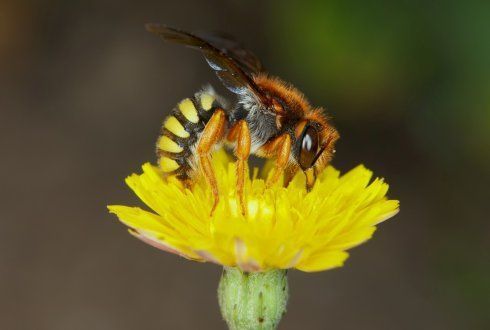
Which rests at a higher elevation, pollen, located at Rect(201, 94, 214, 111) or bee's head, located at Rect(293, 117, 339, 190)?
pollen, located at Rect(201, 94, 214, 111)

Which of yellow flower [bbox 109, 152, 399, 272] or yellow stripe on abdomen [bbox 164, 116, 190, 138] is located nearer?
yellow flower [bbox 109, 152, 399, 272]

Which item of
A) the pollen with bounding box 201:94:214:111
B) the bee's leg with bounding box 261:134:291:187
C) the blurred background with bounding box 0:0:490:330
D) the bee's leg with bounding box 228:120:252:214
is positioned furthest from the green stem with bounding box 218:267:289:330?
the blurred background with bounding box 0:0:490:330

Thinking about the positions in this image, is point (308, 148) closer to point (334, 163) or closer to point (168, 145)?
point (168, 145)

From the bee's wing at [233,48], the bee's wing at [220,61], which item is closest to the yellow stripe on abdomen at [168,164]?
the bee's wing at [220,61]

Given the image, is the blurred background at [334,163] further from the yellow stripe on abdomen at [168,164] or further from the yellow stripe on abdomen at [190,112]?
the yellow stripe on abdomen at [168,164]

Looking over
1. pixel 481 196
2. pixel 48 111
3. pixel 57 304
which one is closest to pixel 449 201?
pixel 481 196

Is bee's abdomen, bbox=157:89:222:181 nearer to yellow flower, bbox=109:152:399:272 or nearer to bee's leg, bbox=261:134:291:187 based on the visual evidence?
yellow flower, bbox=109:152:399:272

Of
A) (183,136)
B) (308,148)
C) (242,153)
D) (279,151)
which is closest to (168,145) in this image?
(183,136)
